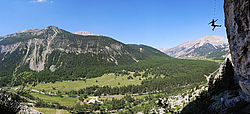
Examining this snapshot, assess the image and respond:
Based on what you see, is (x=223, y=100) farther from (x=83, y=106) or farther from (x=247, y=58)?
(x=83, y=106)

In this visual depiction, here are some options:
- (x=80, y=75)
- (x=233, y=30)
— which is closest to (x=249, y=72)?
(x=233, y=30)

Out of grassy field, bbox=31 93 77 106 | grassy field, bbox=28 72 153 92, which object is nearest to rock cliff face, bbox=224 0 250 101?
grassy field, bbox=31 93 77 106

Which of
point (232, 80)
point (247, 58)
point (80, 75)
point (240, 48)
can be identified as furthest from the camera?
point (80, 75)

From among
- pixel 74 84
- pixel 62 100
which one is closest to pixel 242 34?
pixel 62 100

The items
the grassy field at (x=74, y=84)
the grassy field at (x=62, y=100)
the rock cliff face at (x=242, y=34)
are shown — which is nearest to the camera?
the rock cliff face at (x=242, y=34)

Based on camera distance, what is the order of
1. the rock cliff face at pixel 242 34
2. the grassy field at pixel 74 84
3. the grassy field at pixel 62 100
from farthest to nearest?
the grassy field at pixel 74 84 < the grassy field at pixel 62 100 < the rock cliff face at pixel 242 34

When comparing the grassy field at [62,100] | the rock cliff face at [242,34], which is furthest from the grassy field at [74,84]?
the rock cliff face at [242,34]

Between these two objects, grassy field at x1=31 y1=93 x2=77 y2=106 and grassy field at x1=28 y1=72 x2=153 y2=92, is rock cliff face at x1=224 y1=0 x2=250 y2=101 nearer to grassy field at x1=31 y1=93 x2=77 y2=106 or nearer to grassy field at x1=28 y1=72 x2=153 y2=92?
grassy field at x1=31 y1=93 x2=77 y2=106

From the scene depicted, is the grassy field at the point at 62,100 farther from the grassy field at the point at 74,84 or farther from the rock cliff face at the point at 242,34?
the rock cliff face at the point at 242,34

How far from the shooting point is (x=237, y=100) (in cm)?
1875

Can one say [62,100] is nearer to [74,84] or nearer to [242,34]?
[74,84]

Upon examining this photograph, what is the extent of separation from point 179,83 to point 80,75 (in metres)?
116

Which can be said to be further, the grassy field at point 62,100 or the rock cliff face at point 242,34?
the grassy field at point 62,100

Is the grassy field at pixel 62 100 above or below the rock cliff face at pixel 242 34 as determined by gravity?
below
